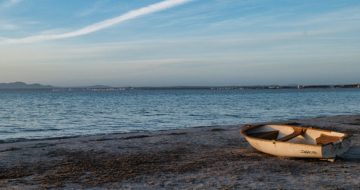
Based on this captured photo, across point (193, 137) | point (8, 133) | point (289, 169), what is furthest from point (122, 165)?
point (8, 133)

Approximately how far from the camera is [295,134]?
14.5 m

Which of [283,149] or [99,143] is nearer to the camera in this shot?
[283,149]

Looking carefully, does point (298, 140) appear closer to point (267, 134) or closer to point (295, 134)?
point (295, 134)

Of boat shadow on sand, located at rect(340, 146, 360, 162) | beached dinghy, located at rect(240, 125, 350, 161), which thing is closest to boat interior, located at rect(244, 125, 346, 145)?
beached dinghy, located at rect(240, 125, 350, 161)

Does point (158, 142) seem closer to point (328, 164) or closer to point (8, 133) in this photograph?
point (328, 164)

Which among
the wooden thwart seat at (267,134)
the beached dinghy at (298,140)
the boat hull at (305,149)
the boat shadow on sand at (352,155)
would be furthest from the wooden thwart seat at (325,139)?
the wooden thwart seat at (267,134)

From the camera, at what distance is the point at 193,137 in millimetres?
19172

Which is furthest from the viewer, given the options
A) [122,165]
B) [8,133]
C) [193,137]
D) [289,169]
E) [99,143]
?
[8,133]

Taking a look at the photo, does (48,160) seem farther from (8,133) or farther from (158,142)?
(8,133)

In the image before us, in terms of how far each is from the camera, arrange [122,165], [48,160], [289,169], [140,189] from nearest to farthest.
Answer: [140,189]
[289,169]
[122,165]
[48,160]

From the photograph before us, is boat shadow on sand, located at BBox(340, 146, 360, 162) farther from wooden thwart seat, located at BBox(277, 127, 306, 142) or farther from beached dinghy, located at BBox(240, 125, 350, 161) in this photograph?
wooden thwart seat, located at BBox(277, 127, 306, 142)

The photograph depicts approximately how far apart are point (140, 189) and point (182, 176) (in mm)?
1549

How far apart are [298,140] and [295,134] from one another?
240 millimetres

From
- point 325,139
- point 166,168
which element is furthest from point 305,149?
point 166,168
